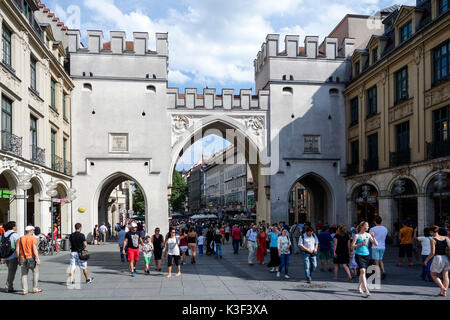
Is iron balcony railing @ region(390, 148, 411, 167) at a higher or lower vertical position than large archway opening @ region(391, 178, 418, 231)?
higher

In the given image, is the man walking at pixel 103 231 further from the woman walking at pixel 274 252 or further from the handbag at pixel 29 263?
the handbag at pixel 29 263

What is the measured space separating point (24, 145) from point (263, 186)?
17562 mm

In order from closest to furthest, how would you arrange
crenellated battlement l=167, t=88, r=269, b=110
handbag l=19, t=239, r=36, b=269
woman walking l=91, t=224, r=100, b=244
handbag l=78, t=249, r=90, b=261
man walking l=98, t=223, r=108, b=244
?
handbag l=19, t=239, r=36, b=269 → handbag l=78, t=249, r=90, b=261 → woman walking l=91, t=224, r=100, b=244 → man walking l=98, t=223, r=108, b=244 → crenellated battlement l=167, t=88, r=269, b=110

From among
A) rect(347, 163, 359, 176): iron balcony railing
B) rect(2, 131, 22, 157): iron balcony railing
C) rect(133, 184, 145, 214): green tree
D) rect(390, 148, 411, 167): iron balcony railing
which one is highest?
rect(2, 131, 22, 157): iron balcony railing

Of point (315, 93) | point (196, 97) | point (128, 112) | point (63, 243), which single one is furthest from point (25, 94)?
point (315, 93)

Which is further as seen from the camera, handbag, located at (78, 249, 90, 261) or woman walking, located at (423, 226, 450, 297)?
handbag, located at (78, 249, 90, 261)

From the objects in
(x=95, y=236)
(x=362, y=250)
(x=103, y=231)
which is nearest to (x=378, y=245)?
(x=362, y=250)

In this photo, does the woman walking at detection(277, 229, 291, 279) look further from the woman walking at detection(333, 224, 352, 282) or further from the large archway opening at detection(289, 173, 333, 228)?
the large archway opening at detection(289, 173, 333, 228)

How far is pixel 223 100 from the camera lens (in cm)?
3334

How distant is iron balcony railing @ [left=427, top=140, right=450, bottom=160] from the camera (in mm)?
21500

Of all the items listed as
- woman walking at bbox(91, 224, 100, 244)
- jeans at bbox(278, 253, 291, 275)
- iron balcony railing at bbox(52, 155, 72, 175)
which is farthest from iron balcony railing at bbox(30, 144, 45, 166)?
jeans at bbox(278, 253, 291, 275)

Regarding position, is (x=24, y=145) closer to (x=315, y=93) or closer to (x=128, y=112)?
(x=128, y=112)
